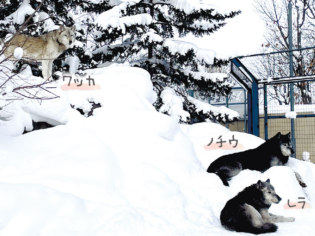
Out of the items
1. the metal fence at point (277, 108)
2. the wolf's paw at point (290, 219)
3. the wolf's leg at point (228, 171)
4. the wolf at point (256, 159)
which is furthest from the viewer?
the metal fence at point (277, 108)

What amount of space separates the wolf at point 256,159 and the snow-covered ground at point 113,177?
0.19 meters

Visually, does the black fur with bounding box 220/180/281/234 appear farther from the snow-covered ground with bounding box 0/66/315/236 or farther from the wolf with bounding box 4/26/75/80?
the wolf with bounding box 4/26/75/80

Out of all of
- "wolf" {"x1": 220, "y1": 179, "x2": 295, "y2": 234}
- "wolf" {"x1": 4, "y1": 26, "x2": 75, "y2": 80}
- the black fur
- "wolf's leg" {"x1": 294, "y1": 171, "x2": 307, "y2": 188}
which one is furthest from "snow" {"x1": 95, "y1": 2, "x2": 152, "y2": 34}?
the black fur

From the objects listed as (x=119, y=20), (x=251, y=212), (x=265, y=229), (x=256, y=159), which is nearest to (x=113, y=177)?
(x=251, y=212)

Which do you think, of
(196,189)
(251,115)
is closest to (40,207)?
(196,189)

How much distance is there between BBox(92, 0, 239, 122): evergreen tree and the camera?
11.4 meters

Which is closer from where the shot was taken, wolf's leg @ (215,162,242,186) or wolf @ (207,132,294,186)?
wolf's leg @ (215,162,242,186)

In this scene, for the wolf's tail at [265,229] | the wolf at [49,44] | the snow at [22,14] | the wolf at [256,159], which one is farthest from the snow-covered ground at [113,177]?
the snow at [22,14]

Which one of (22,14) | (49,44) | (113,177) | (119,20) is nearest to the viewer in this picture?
(113,177)

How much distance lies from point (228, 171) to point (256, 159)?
77 cm

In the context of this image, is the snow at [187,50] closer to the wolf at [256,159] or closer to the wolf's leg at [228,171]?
the wolf at [256,159]

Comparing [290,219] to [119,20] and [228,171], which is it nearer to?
[228,171]

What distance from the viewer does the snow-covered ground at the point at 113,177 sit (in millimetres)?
3678

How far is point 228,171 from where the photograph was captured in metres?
6.88
